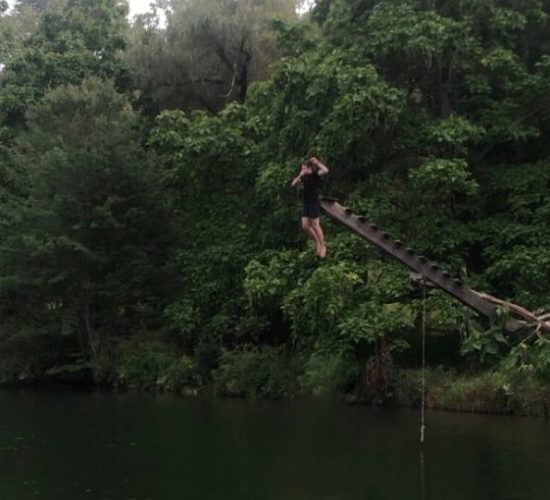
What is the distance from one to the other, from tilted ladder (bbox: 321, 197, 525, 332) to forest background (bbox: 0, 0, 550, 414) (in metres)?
6.67

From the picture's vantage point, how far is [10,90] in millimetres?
36812

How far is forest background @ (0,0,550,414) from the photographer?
24.2m

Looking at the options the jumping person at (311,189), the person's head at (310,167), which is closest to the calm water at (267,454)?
the jumping person at (311,189)

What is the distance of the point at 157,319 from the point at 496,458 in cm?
1774

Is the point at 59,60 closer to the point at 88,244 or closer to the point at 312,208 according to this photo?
the point at 88,244

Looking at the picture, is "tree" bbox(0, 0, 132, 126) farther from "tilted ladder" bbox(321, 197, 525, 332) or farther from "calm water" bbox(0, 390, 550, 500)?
"tilted ladder" bbox(321, 197, 525, 332)

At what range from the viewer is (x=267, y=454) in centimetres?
1792

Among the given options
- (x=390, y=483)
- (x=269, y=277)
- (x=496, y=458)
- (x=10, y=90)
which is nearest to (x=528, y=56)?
(x=269, y=277)

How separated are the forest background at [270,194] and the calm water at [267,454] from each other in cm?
198

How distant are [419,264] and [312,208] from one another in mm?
1696

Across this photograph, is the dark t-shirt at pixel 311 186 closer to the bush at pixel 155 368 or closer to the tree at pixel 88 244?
the bush at pixel 155 368

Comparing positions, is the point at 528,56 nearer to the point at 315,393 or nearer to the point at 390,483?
the point at 315,393

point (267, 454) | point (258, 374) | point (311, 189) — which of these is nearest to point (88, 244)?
point (258, 374)

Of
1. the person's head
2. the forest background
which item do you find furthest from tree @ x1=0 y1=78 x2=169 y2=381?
the person's head
